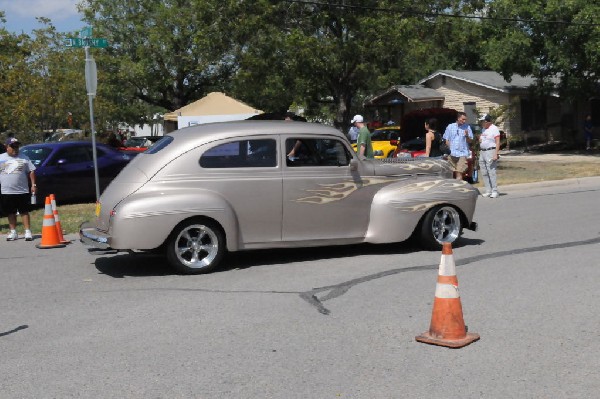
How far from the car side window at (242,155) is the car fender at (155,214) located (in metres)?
0.41

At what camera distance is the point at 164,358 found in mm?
5715

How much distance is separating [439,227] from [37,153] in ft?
34.0

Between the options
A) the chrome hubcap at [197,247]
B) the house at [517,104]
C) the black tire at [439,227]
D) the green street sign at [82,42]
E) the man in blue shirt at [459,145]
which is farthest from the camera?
the house at [517,104]

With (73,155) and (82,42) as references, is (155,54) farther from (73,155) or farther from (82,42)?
(82,42)

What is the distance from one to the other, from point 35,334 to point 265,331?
1.93 meters

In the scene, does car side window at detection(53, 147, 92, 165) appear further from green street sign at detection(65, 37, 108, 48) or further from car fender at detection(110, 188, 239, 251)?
car fender at detection(110, 188, 239, 251)

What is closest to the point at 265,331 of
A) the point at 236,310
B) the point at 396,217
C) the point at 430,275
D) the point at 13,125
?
the point at 236,310

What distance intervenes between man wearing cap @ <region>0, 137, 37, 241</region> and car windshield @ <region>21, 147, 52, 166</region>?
459 cm

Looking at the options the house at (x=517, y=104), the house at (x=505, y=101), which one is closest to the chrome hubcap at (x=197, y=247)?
the house at (x=505, y=101)

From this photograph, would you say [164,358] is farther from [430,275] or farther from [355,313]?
[430,275]

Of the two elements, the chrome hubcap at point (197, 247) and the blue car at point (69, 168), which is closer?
the chrome hubcap at point (197, 247)

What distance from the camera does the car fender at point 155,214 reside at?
8.46m

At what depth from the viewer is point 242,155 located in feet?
29.8

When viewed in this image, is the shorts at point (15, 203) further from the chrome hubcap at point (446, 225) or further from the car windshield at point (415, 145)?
the car windshield at point (415, 145)
